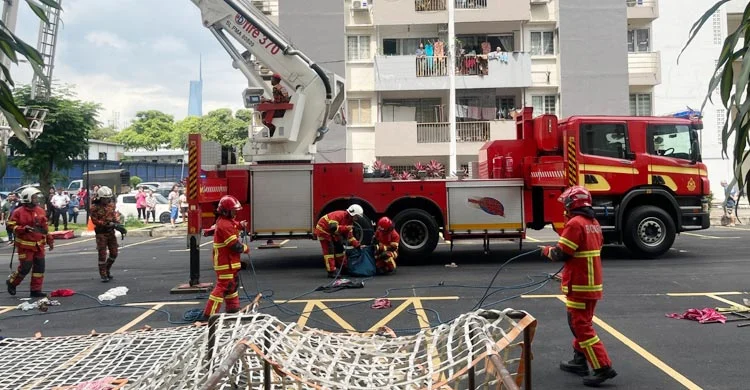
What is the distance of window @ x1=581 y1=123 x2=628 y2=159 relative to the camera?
11500 millimetres

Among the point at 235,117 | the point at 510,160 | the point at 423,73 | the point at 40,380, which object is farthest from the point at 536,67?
the point at 235,117

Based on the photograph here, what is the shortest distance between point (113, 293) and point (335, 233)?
3632mm

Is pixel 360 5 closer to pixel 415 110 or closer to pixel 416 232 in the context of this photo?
pixel 415 110

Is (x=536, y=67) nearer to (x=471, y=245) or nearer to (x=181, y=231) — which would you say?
(x=471, y=245)

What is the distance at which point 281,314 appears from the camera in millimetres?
7898

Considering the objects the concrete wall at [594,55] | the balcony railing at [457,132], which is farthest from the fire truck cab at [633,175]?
the concrete wall at [594,55]

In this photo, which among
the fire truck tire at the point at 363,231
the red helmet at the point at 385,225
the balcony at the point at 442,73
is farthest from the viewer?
the balcony at the point at 442,73

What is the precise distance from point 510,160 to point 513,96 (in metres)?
16.4

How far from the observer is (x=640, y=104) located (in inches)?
1119

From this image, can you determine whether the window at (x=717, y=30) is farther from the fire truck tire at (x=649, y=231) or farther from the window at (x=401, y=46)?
the fire truck tire at (x=649, y=231)

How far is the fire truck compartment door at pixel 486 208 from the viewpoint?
37.6ft

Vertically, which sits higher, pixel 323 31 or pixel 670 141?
pixel 323 31

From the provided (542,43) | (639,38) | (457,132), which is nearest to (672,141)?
(457,132)

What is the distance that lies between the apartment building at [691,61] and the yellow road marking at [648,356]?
81.7 ft
